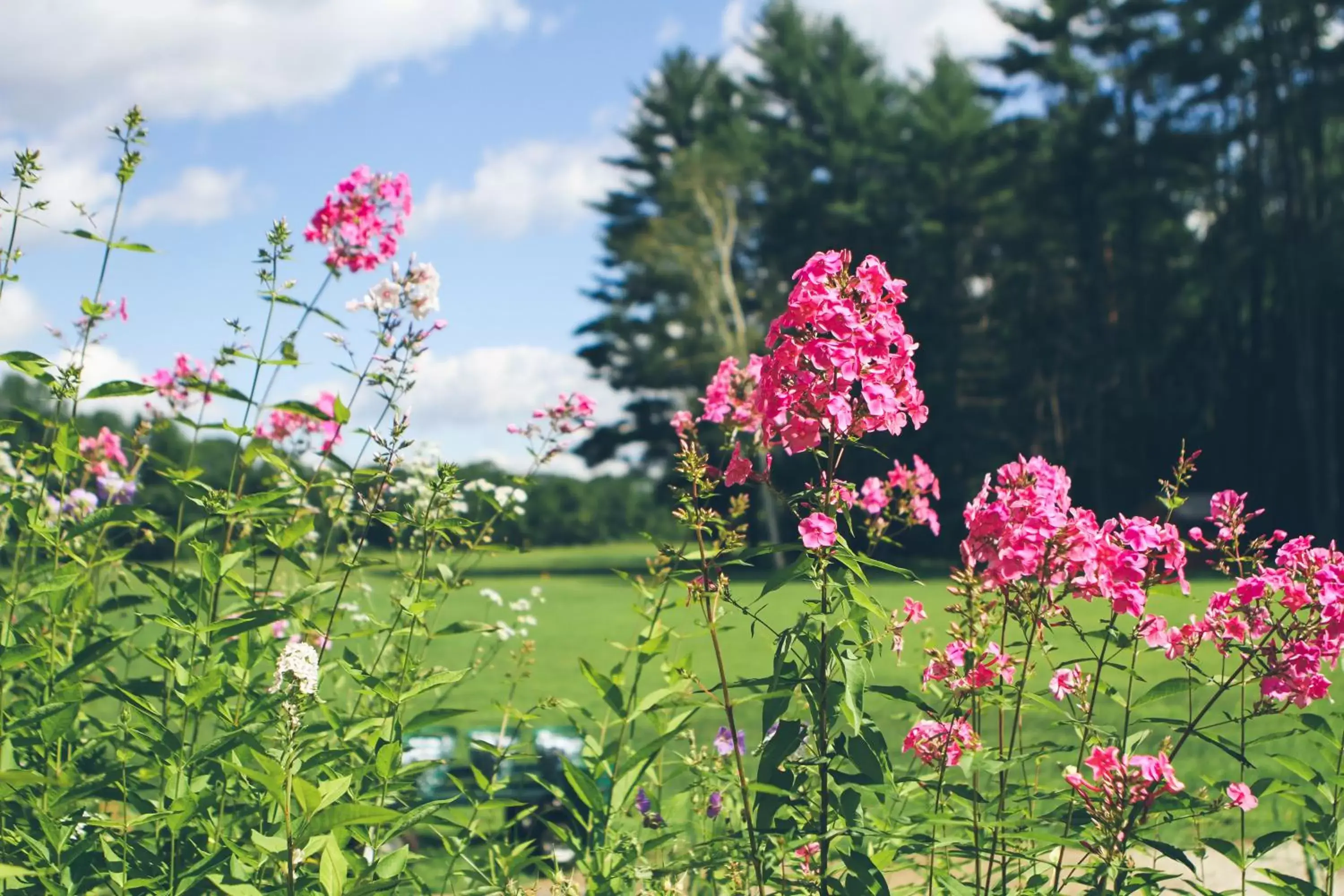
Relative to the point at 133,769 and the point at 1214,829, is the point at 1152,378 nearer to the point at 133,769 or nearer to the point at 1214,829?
the point at 1214,829

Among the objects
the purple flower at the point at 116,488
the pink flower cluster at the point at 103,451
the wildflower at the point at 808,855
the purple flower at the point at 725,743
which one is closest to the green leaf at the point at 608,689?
the purple flower at the point at 725,743

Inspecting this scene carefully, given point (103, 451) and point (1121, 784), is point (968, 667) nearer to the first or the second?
point (1121, 784)

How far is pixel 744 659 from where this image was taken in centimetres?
1072

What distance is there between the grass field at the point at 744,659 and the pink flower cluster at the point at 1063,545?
149 millimetres

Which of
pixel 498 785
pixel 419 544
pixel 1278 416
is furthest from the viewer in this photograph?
pixel 1278 416

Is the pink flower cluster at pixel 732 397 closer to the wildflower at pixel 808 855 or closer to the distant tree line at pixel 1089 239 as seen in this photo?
the wildflower at pixel 808 855

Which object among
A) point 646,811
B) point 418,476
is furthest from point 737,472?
point 418,476

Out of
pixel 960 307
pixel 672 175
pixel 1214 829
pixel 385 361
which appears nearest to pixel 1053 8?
pixel 960 307

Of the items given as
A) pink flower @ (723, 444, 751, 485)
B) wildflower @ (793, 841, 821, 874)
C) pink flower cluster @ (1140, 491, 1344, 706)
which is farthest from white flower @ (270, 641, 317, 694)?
pink flower cluster @ (1140, 491, 1344, 706)

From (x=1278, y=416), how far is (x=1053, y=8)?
10319mm

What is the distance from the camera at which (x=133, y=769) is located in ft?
8.23

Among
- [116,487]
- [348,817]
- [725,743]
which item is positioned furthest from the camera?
[116,487]

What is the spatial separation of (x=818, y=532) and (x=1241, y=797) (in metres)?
0.84

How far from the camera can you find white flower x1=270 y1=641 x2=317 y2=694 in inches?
70.4
